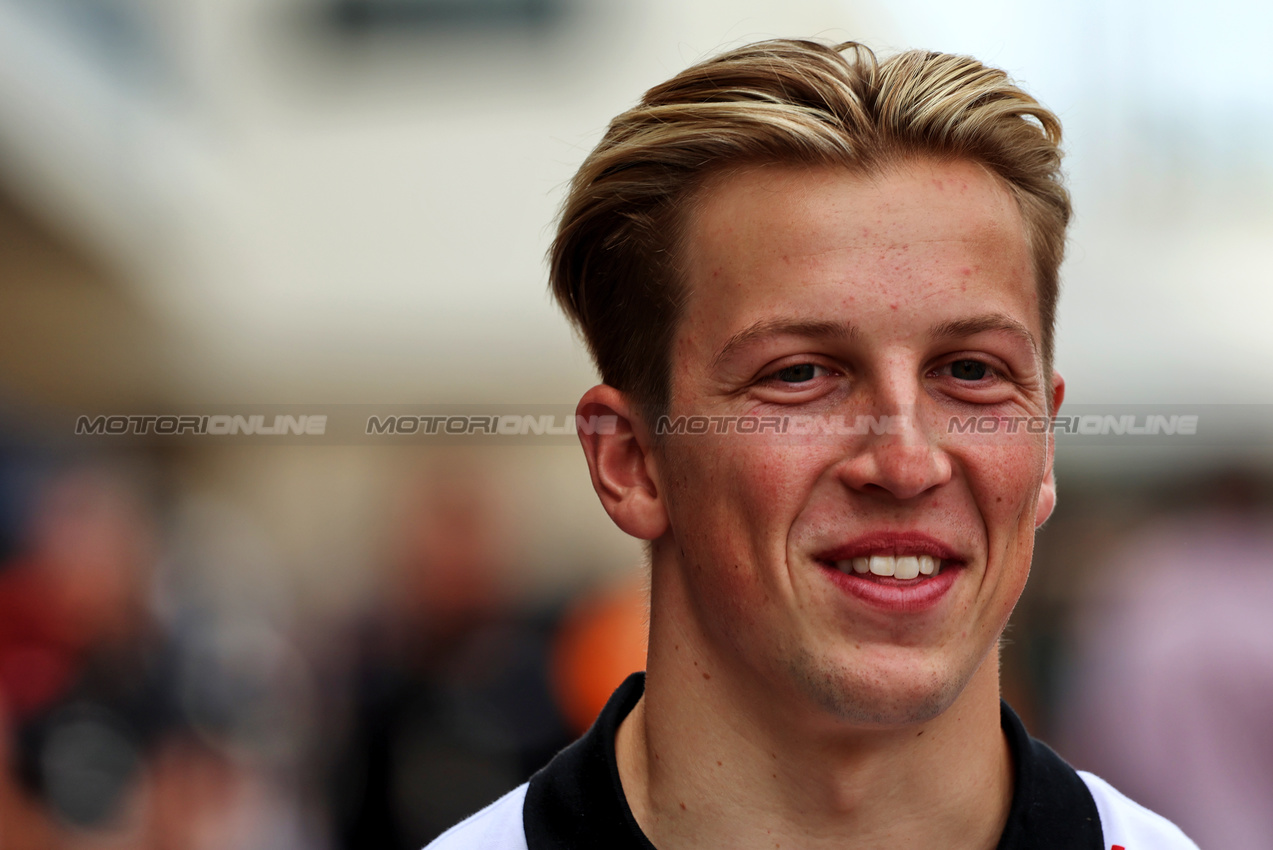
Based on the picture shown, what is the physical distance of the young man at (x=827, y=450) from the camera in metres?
1.61

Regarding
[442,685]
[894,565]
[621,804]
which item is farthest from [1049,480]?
[442,685]

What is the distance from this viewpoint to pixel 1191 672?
348 cm

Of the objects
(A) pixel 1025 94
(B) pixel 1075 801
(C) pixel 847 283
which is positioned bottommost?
(B) pixel 1075 801

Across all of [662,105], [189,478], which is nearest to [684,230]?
[662,105]

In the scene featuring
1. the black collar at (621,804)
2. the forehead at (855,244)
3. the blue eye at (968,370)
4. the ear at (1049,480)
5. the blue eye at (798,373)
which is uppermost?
the forehead at (855,244)

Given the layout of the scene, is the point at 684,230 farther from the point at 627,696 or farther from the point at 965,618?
the point at 627,696

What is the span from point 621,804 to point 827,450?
2.57 ft

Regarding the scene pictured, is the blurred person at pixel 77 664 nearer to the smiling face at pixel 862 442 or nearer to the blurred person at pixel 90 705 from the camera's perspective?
the blurred person at pixel 90 705

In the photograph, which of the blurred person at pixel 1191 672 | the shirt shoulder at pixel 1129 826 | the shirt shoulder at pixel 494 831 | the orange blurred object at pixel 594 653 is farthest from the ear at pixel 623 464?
the blurred person at pixel 1191 672

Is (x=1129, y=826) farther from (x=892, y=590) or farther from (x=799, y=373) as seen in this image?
(x=799, y=373)

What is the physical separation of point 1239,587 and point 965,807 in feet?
8.52

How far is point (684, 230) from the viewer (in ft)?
6.13

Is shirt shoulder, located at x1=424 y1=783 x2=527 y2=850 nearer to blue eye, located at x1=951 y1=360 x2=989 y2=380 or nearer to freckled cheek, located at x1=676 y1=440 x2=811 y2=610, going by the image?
freckled cheek, located at x1=676 y1=440 x2=811 y2=610

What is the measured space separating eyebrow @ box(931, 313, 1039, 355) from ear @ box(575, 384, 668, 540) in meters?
0.57
